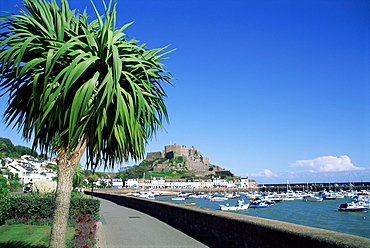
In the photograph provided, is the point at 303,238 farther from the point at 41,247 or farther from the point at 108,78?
the point at 41,247

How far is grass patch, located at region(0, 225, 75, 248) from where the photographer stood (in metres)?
10.1

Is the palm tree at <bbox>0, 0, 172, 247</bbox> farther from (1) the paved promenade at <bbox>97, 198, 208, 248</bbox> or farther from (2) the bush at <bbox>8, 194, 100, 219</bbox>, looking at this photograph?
(2) the bush at <bbox>8, 194, 100, 219</bbox>

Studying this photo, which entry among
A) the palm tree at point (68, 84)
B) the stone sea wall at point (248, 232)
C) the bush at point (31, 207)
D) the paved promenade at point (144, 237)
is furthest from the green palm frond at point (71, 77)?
the bush at point (31, 207)

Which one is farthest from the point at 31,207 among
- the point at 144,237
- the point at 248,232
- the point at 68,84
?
the point at 68,84

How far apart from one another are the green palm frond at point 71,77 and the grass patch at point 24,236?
581cm

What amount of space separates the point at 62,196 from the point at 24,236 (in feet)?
27.7

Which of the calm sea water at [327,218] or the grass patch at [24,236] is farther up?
the grass patch at [24,236]

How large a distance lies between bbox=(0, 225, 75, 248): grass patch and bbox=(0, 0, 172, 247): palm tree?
5644 millimetres

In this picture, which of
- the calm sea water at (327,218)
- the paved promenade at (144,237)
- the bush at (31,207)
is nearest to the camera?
the paved promenade at (144,237)

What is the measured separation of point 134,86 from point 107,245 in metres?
7.42

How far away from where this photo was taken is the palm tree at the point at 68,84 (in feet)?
15.6

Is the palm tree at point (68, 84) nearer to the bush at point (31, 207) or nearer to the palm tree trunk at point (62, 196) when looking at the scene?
the palm tree trunk at point (62, 196)

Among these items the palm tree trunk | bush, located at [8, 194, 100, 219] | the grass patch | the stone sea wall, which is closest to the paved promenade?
the stone sea wall

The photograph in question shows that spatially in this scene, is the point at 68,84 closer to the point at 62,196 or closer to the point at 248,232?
the point at 62,196
